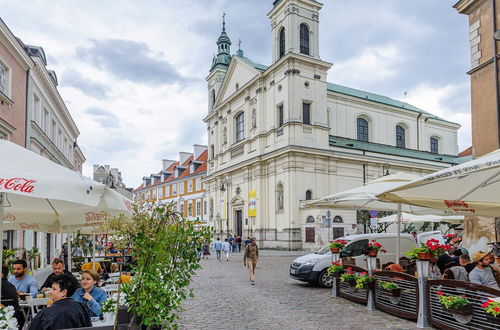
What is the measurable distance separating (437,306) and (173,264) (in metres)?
5.60

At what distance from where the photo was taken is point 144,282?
179 inches

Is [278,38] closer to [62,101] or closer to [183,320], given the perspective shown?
[62,101]

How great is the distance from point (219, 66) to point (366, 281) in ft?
147

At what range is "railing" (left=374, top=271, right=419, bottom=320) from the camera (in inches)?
349

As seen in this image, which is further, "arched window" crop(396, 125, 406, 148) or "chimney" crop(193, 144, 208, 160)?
"chimney" crop(193, 144, 208, 160)

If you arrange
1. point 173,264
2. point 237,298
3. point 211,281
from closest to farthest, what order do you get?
point 173,264
point 237,298
point 211,281

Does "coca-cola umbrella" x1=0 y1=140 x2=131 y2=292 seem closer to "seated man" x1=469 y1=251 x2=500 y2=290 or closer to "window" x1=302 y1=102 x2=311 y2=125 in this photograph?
"seated man" x1=469 y1=251 x2=500 y2=290

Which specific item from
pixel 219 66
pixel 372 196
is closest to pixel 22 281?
pixel 372 196

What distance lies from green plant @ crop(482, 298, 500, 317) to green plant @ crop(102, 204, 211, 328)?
4294mm

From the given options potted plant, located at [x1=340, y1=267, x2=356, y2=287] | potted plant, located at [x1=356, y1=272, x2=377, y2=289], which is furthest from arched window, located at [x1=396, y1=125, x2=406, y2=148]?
potted plant, located at [x1=356, y1=272, x2=377, y2=289]

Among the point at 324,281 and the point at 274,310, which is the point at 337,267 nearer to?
the point at 324,281

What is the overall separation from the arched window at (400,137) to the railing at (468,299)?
44.8 metres

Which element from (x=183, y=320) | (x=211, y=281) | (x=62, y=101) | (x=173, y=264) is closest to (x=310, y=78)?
(x=62, y=101)

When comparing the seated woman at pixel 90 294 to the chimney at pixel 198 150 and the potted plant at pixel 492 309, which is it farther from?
the chimney at pixel 198 150
